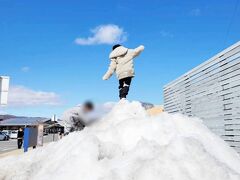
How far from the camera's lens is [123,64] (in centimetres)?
696

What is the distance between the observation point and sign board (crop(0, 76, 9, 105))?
26.8 feet

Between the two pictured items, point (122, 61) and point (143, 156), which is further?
point (122, 61)

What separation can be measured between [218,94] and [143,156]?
6.37m

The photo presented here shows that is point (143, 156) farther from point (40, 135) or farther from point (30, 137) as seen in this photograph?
point (40, 135)

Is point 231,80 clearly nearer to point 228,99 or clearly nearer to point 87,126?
point 228,99

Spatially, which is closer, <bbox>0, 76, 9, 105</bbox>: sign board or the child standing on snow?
the child standing on snow

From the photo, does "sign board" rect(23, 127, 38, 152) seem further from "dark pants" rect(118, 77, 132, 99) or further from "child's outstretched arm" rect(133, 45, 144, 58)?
"child's outstretched arm" rect(133, 45, 144, 58)

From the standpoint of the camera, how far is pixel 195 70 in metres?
11.3

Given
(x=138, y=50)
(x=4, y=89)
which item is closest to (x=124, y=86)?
(x=138, y=50)

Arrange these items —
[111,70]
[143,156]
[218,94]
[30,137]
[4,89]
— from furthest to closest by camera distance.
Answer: [30,137], [218,94], [4,89], [111,70], [143,156]

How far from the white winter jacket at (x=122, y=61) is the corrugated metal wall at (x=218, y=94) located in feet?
8.32


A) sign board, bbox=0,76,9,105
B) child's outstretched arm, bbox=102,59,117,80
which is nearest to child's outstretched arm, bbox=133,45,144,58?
child's outstretched arm, bbox=102,59,117,80

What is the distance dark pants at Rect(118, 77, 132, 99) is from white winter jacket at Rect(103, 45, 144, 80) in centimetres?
8

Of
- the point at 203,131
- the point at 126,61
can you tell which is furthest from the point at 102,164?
the point at 126,61
